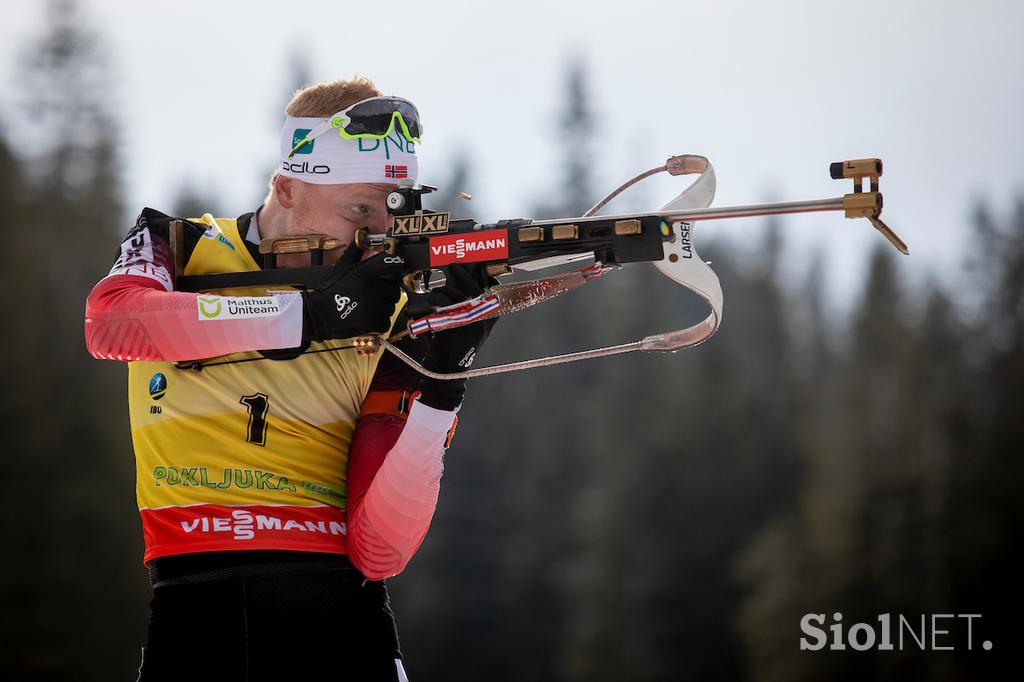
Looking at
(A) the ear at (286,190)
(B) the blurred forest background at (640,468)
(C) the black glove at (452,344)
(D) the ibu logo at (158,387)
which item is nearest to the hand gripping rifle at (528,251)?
(C) the black glove at (452,344)

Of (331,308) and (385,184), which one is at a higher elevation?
(385,184)

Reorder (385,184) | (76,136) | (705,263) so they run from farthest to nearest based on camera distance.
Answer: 1. (76,136)
2. (385,184)
3. (705,263)

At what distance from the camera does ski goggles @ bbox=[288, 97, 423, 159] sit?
4270 millimetres

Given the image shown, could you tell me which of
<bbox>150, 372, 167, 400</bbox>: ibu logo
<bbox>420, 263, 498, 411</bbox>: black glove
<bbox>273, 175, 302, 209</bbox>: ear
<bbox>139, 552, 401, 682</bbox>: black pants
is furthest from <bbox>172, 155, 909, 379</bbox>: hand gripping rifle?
<bbox>139, 552, 401, 682</bbox>: black pants

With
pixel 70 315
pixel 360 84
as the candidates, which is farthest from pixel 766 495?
pixel 360 84

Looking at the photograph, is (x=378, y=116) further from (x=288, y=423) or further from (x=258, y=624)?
(x=258, y=624)

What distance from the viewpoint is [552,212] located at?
52.9 meters

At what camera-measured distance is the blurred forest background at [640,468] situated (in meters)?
34.2

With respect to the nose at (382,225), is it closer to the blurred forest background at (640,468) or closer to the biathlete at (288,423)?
the biathlete at (288,423)

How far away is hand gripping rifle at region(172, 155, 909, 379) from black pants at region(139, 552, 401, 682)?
0.81 meters

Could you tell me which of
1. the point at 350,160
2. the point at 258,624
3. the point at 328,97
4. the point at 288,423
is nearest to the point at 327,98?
the point at 328,97

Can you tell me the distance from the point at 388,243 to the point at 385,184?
0.37 meters

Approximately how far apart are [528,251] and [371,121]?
32.3 inches

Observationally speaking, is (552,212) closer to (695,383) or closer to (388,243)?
(695,383)
